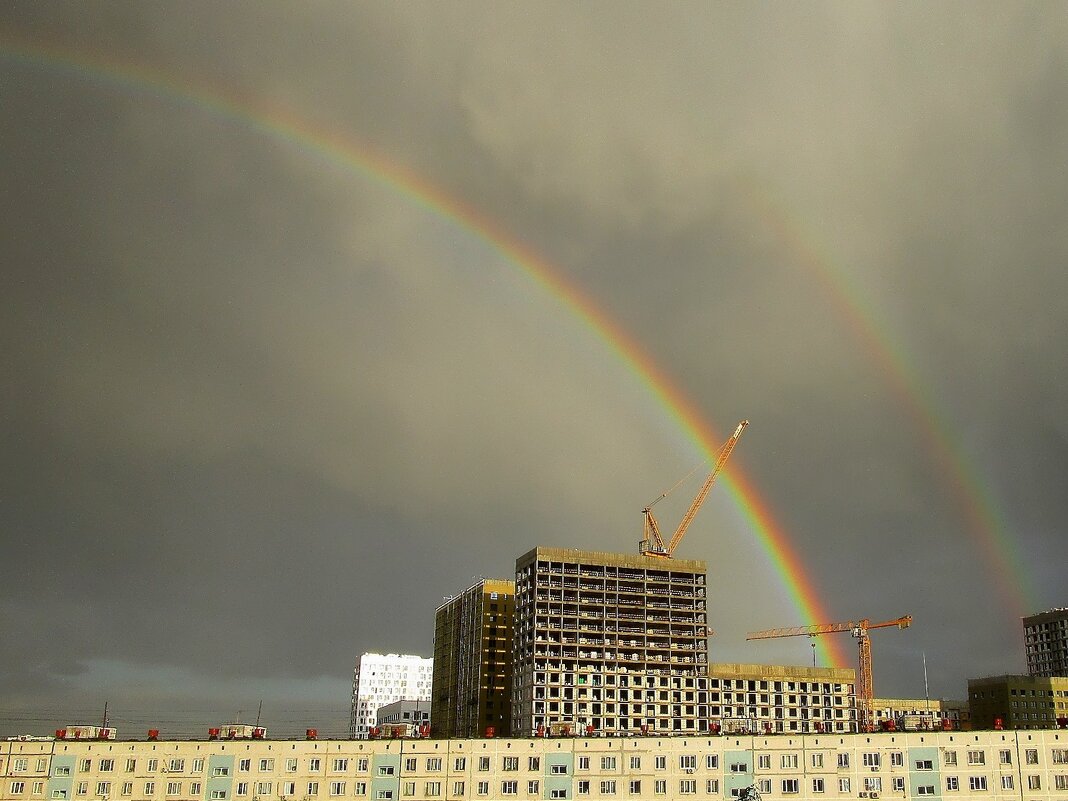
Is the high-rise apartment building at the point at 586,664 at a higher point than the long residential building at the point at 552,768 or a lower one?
higher

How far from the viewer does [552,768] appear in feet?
318

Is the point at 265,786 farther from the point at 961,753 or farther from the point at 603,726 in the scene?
the point at 603,726

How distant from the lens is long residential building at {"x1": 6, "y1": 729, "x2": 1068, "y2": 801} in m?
88.9

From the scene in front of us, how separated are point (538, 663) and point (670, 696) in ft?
91.2

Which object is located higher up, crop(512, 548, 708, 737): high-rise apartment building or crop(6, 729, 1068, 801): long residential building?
crop(512, 548, 708, 737): high-rise apartment building

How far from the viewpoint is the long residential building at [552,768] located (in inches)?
3501

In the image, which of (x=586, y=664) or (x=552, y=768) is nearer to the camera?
(x=552, y=768)

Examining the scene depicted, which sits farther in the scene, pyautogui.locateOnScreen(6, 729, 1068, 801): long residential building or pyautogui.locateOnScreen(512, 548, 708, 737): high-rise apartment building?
pyautogui.locateOnScreen(512, 548, 708, 737): high-rise apartment building

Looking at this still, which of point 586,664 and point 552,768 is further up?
point 586,664

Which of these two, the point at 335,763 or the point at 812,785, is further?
the point at 812,785

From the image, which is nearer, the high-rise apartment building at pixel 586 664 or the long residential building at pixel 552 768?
the long residential building at pixel 552 768

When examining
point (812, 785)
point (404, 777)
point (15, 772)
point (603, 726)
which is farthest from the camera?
point (603, 726)

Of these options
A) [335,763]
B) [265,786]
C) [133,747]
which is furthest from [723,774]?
[133,747]

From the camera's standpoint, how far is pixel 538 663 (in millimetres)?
191000
